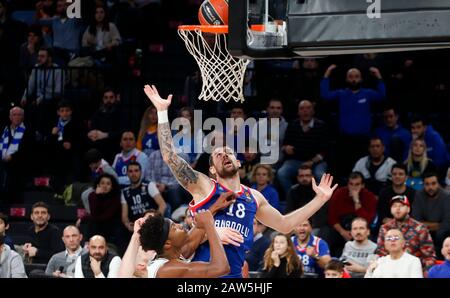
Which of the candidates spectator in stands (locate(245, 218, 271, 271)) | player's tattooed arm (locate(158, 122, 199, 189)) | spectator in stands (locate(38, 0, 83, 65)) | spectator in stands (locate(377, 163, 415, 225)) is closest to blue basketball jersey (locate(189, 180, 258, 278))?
player's tattooed arm (locate(158, 122, 199, 189))

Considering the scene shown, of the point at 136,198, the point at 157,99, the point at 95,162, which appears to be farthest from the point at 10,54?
the point at 157,99

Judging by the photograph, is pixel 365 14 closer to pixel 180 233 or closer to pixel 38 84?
pixel 180 233

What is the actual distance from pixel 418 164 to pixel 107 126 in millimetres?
4254

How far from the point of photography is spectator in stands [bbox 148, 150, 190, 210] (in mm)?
13695

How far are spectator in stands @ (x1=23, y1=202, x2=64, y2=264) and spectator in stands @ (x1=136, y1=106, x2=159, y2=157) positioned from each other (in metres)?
1.80

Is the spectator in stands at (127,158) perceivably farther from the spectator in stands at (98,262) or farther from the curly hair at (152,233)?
the curly hair at (152,233)

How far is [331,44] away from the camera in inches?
269

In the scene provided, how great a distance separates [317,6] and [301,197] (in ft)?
20.9

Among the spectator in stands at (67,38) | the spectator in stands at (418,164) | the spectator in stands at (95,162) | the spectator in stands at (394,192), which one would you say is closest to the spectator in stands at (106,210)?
the spectator in stands at (95,162)

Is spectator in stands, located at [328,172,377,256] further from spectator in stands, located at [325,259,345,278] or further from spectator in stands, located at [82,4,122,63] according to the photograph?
spectator in stands, located at [82,4,122,63]

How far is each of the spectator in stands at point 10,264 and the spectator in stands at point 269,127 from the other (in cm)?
345

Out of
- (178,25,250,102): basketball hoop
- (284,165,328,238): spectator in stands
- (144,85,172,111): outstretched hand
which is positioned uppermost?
(178,25,250,102): basketball hoop

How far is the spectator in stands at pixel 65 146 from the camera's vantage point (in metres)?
14.9

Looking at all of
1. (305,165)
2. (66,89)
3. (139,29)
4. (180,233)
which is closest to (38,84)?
(66,89)
